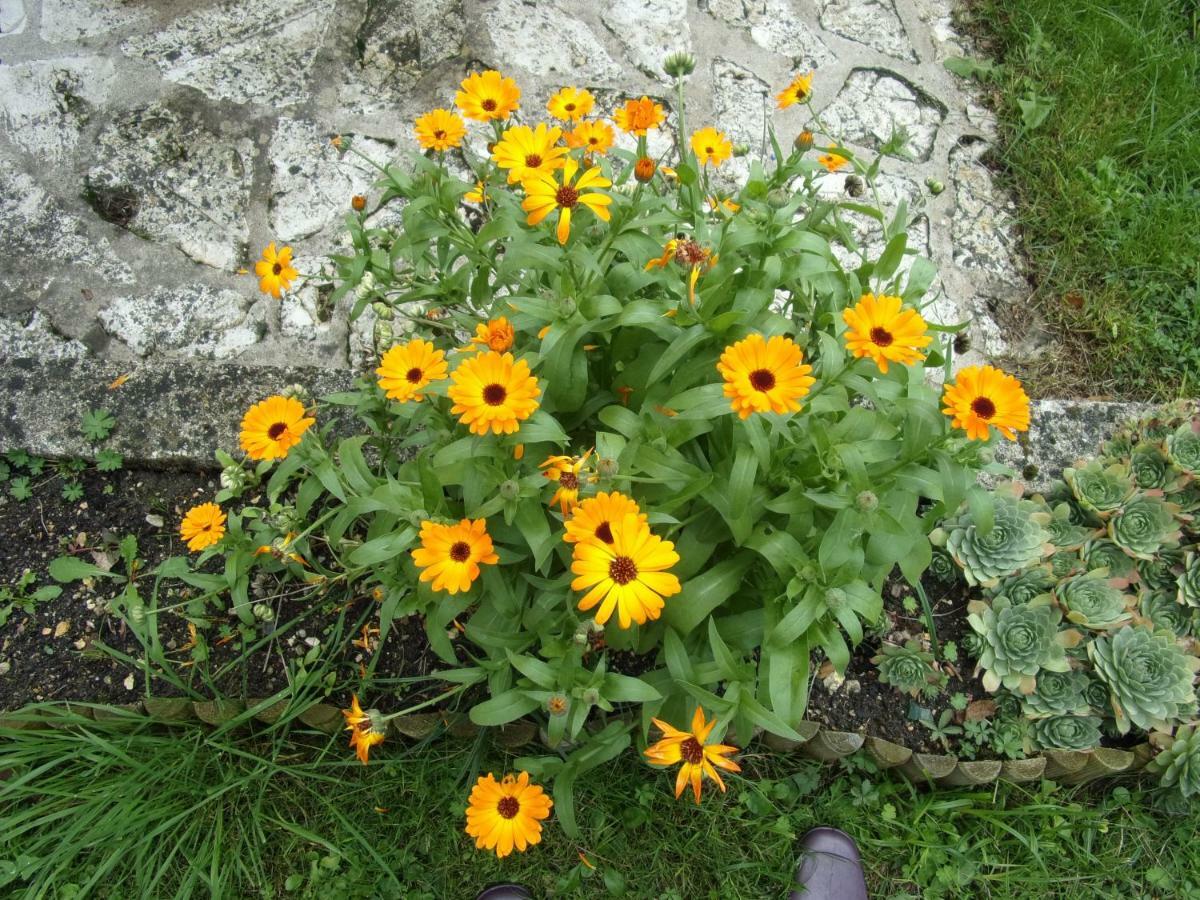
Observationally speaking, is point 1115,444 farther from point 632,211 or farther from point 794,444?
point 632,211

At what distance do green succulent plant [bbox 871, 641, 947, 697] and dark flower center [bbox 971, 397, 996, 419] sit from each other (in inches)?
39.5

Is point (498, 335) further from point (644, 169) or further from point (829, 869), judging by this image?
point (829, 869)

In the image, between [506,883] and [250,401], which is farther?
[250,401]

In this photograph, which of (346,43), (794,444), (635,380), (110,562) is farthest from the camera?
(346,43)

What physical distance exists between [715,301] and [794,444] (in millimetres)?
311

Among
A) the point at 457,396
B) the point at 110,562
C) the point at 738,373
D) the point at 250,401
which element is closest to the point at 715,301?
the point at 738,373

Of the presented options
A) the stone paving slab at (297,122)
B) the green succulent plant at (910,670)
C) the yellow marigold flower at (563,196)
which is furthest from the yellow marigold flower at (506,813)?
the stone paving slab at (297,122)

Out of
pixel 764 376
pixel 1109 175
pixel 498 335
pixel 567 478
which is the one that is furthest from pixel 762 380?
pixel 1109 175

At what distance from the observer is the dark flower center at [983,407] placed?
152 cm

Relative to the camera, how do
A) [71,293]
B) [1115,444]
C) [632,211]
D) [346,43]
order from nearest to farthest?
[632,211], [1115,444], [71,293], [346,43]

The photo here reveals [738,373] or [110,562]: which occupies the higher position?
[738,373]

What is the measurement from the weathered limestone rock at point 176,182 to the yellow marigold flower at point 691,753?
2.18 m

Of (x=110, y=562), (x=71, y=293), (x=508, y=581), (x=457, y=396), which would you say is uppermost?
(x=457, y=396)

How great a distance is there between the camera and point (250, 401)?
250 cm
